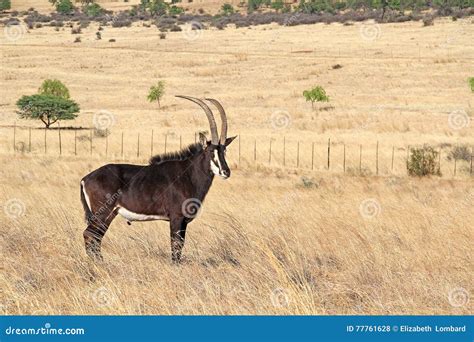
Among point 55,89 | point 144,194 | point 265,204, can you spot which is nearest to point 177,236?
point 144,194

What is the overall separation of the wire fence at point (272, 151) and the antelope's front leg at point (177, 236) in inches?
813

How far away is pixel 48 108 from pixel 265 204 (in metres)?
38.1

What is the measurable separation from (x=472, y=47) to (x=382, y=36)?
17035 millimetres

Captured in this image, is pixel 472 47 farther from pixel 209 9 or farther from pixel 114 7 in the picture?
pixel 114 7

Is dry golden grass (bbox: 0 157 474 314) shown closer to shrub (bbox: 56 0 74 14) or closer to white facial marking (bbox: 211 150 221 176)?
white facial marking (bbox: 211 150 221 176)

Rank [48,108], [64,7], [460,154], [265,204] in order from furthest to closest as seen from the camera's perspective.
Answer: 1. [64,7]
2. [48,108]
3. [460,154]
4. [265,204]

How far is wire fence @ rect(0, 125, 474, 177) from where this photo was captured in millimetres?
32250

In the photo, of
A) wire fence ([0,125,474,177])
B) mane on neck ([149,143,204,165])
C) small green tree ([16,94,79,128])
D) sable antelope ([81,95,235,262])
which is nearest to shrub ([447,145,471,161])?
wire fence ([0,125,474,177])

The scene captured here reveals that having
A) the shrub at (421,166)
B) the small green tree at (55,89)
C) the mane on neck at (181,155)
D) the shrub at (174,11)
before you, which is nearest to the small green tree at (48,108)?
the small green tree at (55,89)

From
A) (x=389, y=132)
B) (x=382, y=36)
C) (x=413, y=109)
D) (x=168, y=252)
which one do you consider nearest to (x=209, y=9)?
(x=382, y=36)

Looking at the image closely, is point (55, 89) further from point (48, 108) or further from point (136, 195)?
point (136, 195)

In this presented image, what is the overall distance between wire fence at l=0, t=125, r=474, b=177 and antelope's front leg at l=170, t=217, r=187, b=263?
2065cm

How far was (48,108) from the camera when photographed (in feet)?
172

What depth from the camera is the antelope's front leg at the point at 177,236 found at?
8883mm
